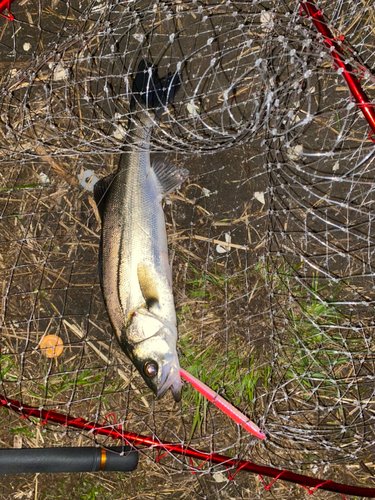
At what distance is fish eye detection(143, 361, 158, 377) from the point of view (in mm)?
2846

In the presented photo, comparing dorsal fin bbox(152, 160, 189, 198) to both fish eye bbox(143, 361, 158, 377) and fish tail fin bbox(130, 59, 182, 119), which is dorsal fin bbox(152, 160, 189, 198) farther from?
fish eye bbox(143, 361, 158, 377)

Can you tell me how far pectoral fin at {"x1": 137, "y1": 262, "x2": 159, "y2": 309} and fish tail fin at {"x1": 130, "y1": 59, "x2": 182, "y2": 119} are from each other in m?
1.17

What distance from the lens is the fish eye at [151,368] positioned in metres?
2.85

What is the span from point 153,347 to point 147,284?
17.6 inches

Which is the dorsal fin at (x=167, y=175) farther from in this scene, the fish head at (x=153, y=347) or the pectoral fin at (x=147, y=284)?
the fish head at (x=153, y=347)

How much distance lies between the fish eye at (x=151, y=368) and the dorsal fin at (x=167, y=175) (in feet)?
4.02

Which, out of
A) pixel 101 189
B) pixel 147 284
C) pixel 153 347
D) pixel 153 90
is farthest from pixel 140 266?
pixel 153 90

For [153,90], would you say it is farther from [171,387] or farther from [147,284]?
[171,387]

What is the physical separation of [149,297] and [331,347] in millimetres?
1545

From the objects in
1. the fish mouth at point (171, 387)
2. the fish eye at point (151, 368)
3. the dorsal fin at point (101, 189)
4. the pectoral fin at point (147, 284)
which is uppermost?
the dorsal fin at point (101, 189)

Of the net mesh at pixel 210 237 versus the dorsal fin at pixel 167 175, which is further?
the net mesh at pixel 210 237

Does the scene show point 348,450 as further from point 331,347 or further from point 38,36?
point 38,36

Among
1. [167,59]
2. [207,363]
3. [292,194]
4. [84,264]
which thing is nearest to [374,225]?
[292,194]

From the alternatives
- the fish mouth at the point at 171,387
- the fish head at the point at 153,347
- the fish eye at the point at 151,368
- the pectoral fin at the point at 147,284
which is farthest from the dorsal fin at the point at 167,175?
Answer: the fish mouth at the point at 171,387
